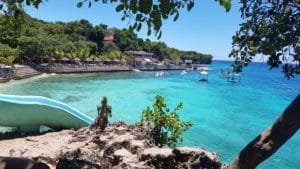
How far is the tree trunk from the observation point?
2.56 metres

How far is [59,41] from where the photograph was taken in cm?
5412

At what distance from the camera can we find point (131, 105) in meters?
22.6

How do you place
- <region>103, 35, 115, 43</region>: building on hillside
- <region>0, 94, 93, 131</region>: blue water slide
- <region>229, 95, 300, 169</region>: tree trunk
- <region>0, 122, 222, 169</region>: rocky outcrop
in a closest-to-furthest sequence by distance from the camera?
<region>229, 95, 300, 169</region>: tree trunk
<region>0, 122, 222, 169</region>: rocky outcrop
<region>0, 94, 93, 131</region>: blue water slide
<region>103, 35, 115, 43</region>: building on hillside

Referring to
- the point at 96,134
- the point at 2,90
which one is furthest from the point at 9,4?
the point at 2,90

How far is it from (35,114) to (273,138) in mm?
8962

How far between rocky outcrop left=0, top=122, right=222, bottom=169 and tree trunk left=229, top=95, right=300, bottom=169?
Result: 214cm

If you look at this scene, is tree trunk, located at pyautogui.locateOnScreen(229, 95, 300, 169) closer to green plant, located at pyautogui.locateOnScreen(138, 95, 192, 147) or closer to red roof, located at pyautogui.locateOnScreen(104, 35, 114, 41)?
green plant, located at pyautogui.locateOnScreen(138, 95, 192, 147)

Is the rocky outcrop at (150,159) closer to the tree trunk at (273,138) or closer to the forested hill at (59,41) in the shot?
the forested hill at (59,41)

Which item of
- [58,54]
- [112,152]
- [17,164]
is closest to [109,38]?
[58,54]

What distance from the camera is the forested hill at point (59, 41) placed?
121ft

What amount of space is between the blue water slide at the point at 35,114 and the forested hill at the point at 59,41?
2137 mm

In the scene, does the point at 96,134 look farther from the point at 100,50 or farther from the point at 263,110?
the point at 100,50

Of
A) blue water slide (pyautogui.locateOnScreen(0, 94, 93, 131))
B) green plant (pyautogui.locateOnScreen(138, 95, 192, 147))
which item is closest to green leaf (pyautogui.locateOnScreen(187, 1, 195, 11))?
green plant (pyautogui.locateOnScreen(138, 95, 192, 147))

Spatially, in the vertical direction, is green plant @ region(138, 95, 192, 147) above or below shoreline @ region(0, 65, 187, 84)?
above
